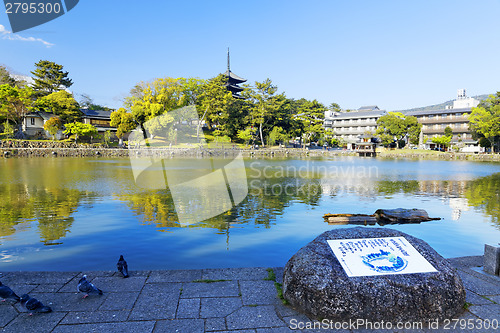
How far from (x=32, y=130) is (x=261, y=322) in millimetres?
71348

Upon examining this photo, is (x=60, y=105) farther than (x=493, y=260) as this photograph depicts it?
Yes

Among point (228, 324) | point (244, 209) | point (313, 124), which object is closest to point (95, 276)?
point (228, 324)

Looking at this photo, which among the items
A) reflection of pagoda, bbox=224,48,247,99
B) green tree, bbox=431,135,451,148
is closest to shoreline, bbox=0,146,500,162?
green tree, bbox=431,135,451,148

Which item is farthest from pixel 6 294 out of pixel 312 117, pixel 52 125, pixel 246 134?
pixel 312 117

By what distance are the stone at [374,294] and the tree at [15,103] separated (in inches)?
2507

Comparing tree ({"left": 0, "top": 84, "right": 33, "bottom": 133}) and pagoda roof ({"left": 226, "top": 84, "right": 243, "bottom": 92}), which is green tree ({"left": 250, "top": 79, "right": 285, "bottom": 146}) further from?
tree ({"left": 0, "top": 84, "right": 33, "bottom": 133})

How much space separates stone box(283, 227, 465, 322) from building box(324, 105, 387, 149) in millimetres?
87043

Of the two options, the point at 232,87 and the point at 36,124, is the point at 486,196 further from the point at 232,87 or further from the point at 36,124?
the point at 36,124

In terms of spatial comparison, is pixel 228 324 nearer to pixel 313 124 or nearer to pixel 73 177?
pixel 73 177

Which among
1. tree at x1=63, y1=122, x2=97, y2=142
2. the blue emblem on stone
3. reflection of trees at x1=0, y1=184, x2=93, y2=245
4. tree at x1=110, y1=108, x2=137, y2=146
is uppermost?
tree at x1=110, y1=108, x2=137, y2=146

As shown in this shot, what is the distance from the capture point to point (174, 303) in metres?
4.68

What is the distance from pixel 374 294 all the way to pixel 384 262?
583 millimetres

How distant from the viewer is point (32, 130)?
59.4 meters

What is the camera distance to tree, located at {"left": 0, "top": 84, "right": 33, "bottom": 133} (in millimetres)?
50500
